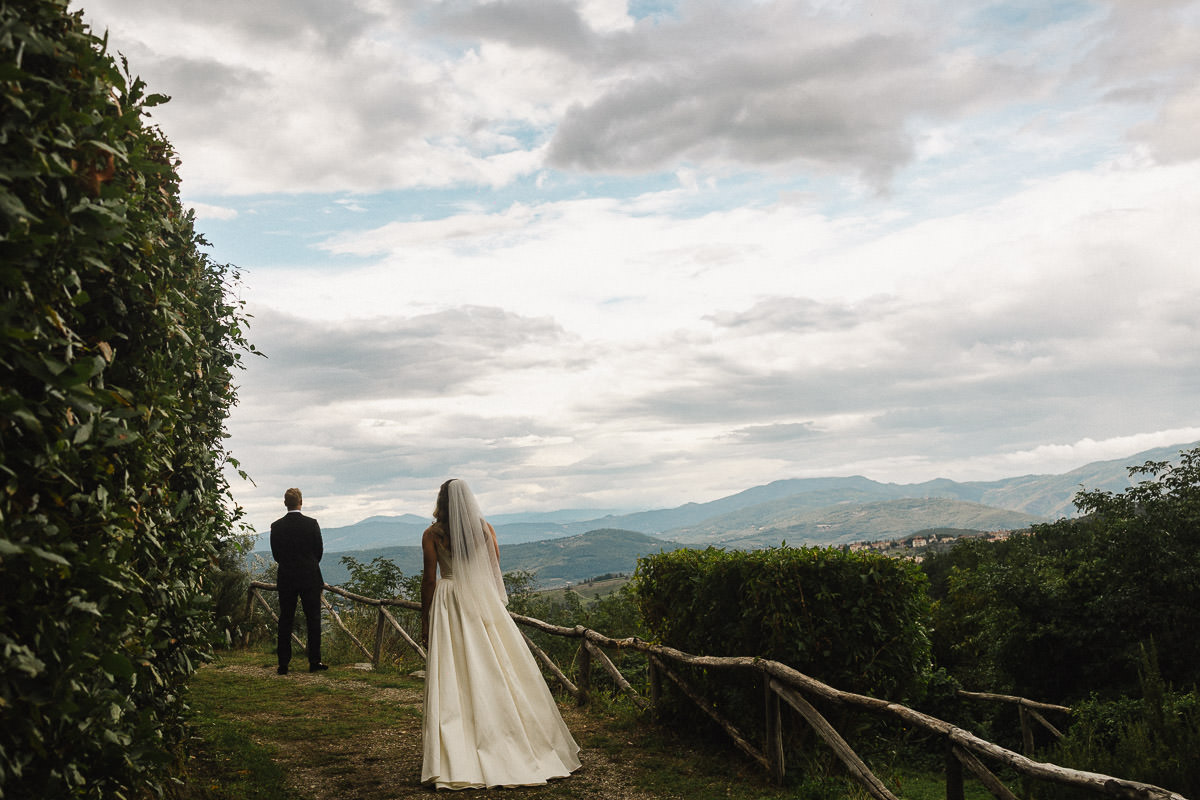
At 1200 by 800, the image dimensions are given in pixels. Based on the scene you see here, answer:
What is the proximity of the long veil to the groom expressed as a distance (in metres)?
4.71

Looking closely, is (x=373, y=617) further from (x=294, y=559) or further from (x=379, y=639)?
(x=294, y=559)

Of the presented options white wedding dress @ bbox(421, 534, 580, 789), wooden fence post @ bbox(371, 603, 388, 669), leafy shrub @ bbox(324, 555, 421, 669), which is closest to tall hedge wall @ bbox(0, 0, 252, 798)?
white wedding dress @ bbox(421, 534, 580, 789)

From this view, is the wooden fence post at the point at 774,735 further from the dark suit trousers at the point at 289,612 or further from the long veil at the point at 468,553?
the dark suit trousers at the point at 289,612

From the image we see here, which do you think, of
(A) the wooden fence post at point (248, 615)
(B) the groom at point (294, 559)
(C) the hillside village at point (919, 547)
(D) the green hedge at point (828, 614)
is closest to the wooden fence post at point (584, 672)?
(D) the green hedge at point (828, 614)

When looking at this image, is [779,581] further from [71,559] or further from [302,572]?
[302,572]

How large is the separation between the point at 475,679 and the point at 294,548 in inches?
215

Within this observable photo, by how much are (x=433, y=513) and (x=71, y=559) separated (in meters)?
4.41

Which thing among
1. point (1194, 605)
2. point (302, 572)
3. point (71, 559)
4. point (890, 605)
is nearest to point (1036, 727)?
point (1194, 605)

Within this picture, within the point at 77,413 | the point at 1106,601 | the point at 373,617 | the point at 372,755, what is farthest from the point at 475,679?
the point at 1106,601

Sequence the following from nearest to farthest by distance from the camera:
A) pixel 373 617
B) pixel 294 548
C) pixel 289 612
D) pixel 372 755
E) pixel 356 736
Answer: pixel 372 755 < pixel 356 736 < pixel 294 548 < pixel 289 612 < pixel 373 617

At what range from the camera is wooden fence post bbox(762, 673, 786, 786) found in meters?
6.51

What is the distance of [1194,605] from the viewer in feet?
61.1

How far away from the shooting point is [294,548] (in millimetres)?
10961

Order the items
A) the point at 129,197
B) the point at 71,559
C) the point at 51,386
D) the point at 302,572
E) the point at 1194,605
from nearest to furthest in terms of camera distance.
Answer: the point at 51,386, the point at 71,559, the point at 129,197, the point at 302,572, the point at 1194,605
